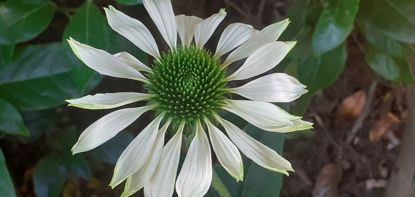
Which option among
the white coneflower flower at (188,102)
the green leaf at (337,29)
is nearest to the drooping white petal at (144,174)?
the white coneflower flower at (188,102)

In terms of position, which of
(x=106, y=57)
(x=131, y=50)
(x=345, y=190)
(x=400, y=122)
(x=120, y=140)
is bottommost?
(x=345, y=190)

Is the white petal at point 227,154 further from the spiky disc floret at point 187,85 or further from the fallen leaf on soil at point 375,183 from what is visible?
the fallen leaf on soil at point 375,183

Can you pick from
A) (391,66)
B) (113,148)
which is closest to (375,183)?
(391,66)

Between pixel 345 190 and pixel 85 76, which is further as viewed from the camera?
pixel 345 190

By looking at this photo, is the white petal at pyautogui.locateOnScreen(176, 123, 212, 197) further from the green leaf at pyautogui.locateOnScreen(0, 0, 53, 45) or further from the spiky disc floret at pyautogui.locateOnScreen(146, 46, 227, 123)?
the green leaf at pyautogui.locateOnScreen(0, 0, 53, 45)

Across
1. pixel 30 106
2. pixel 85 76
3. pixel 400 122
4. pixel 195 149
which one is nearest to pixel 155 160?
pixel 195 149

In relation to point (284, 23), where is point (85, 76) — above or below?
below

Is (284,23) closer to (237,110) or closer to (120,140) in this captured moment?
(237,110)

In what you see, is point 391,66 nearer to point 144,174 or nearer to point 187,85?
point 187,85
